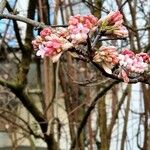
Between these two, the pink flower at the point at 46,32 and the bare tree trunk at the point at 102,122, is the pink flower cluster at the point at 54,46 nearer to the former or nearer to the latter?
the pink flower at the point at 46,32

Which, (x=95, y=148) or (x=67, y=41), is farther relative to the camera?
(x=95, y=148)

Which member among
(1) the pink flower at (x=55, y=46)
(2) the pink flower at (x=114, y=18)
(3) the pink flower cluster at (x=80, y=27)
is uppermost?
(2) the pink flower at (x=114, y=18)

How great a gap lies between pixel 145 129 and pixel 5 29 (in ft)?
5.50

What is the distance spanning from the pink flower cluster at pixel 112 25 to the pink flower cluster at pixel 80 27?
0.04 m

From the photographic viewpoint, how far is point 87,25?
1205mm

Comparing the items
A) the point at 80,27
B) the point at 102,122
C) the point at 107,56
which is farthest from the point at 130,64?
the point at 102,122

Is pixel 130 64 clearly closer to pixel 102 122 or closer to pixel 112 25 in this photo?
pixel 112 25

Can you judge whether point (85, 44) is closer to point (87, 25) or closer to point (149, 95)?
point (87, 25)

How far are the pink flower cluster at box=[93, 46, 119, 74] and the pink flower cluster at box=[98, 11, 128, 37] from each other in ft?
0.13

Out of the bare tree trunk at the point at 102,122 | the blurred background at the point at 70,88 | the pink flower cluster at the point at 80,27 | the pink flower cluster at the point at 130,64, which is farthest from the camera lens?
the bare tree trunk at the point at 102,122

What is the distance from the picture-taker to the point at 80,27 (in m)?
1.18

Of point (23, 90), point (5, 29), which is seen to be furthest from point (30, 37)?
point (5, 29)

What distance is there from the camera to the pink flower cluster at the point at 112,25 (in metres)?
1.24

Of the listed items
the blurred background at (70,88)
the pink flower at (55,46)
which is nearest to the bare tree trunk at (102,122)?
the blurred background at (70,88)
